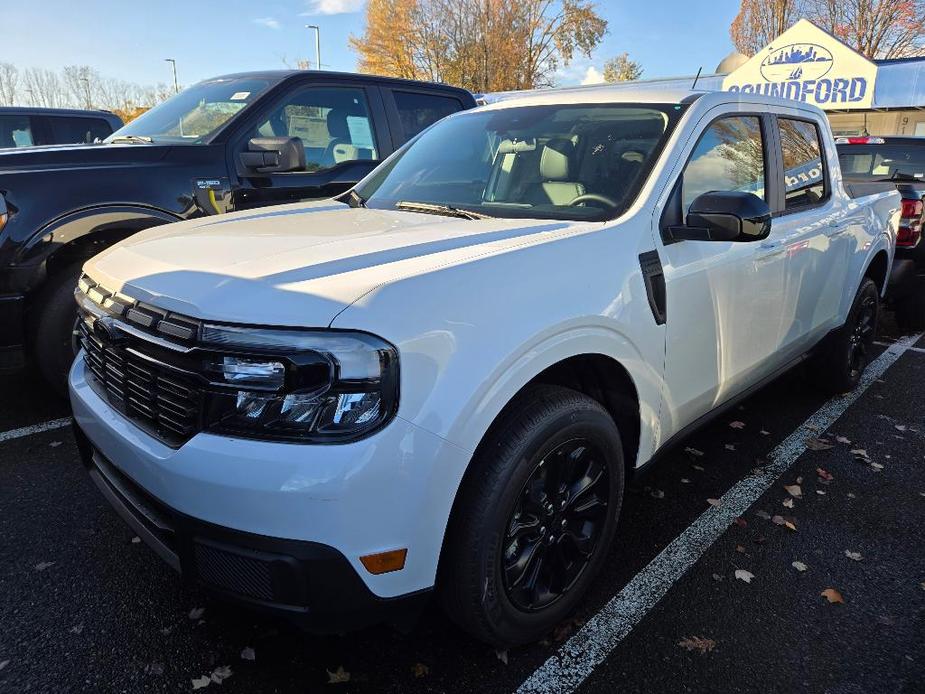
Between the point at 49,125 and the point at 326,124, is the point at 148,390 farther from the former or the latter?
the point at 49,125

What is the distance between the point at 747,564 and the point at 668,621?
1.82 feet

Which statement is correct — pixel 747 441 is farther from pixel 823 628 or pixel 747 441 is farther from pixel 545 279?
pixel 545 279

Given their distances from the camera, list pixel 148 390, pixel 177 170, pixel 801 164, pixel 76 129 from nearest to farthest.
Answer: pixel 148 390 → pixel 801 164 → pixel 177 170 → pixel 76 129

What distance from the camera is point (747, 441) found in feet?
12.8

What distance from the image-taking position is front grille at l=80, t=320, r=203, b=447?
68.1 inches

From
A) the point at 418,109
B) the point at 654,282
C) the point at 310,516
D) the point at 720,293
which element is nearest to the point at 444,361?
the point at 310,516

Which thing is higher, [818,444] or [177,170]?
[177,170]

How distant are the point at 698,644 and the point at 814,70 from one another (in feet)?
76.7

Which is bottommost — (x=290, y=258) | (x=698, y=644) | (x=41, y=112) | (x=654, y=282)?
(x=698, y=644)

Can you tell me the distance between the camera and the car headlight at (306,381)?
1.59m

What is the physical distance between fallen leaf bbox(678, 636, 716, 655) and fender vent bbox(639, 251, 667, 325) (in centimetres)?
108

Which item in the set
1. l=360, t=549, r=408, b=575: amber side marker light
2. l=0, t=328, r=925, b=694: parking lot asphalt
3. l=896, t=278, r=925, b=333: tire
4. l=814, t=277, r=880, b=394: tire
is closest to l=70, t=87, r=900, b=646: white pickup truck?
l=360, t=549, r=408, b=575: amber side marker light

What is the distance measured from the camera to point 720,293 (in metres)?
2.70

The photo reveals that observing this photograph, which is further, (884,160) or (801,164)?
(884,160)
